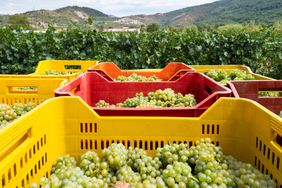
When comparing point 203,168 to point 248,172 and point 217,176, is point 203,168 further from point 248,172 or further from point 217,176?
point 248,172

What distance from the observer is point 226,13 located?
74875 mm

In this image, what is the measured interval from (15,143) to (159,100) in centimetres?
145

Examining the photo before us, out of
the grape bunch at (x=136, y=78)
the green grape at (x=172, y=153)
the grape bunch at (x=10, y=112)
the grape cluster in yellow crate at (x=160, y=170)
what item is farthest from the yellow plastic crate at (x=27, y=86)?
the green grape at (x=172, y=153)

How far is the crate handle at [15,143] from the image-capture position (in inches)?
52.1


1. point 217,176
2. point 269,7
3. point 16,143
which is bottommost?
point 217,176

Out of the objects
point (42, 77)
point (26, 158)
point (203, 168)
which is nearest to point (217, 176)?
point (203, 168)

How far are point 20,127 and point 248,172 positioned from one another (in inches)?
40.1

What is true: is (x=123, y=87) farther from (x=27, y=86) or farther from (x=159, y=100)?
(x=27, y=86)

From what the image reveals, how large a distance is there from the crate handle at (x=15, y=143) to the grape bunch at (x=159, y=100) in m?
1.16

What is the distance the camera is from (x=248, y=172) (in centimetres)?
152

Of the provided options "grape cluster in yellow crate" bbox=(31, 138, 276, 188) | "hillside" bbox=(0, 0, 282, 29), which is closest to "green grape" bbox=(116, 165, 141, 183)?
"grape cluster in yellow crate" bbox=(31, 138, 276, 188)

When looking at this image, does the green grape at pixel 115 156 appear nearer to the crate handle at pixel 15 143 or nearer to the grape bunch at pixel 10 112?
the crate handle at pixel 15 143

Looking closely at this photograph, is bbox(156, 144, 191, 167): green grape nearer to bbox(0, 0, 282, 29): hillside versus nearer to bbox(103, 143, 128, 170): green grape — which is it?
bbox(103, 143, 128, 170): green grape

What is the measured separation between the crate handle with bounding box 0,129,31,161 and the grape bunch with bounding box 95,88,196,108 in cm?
116
